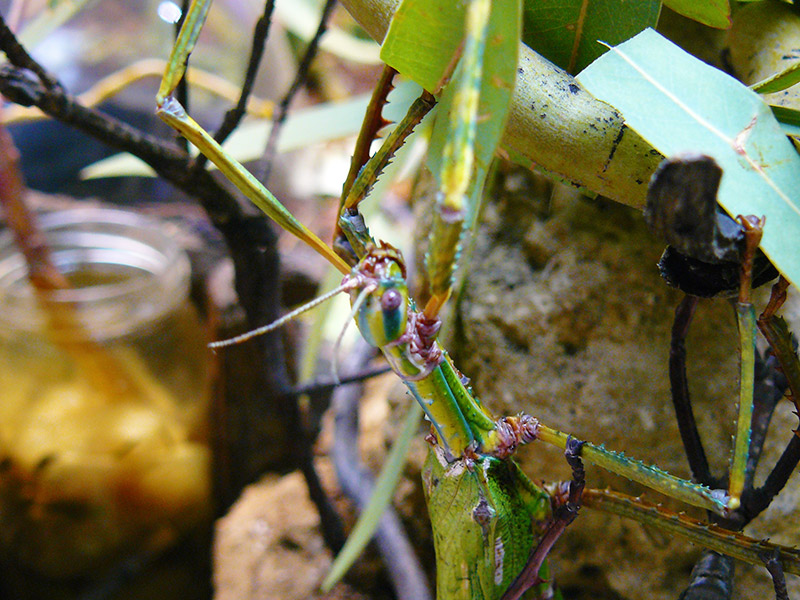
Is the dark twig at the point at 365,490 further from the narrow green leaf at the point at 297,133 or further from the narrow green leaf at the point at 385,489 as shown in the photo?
the narrow green leaf at the point at 297,133

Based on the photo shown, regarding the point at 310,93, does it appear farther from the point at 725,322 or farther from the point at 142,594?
the point at 725,322

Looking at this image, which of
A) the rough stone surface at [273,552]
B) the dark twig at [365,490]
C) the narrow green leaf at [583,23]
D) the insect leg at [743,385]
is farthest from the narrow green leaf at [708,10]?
the rough stone surface at [273,552]

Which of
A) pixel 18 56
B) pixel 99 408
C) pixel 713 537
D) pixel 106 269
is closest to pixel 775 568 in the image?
pixel 713 537

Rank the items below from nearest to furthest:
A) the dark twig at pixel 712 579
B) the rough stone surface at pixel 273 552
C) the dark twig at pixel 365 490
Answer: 1. the dark twig at pixel 712 579
2. the dark twig at pixel 365 490
3. the rough stone surface at pixel 273 552

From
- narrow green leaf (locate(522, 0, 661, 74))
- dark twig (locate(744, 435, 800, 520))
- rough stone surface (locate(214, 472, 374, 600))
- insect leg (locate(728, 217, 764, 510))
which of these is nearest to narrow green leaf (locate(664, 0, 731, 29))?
narrow green leaf (locate(522, 0, 661, 74))

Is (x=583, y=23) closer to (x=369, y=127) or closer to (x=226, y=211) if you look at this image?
(x=369, y=127)

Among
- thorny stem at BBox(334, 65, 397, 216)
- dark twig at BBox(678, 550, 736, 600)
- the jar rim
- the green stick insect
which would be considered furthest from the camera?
the jar rim

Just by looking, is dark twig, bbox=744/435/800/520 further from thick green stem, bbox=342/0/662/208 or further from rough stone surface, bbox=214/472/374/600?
rough stone surface, bbox=214/472/374/600

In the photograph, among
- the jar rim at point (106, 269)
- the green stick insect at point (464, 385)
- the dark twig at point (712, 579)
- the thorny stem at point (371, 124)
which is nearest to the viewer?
the green stick insect at point (464, 385)
